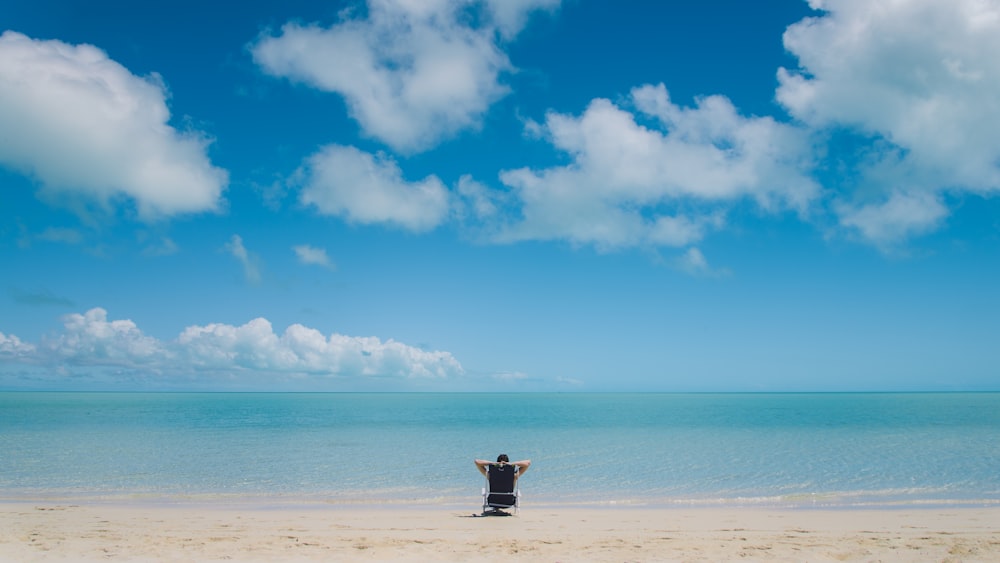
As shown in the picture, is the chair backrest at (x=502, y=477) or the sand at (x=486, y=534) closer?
the sand at (x=486, y=534)

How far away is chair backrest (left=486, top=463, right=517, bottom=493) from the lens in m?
15.6

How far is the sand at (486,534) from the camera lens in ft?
36.6

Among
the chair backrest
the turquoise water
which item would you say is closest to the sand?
the chair backrest

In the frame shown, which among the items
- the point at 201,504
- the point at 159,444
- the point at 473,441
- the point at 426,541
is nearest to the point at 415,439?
the point at 473,441

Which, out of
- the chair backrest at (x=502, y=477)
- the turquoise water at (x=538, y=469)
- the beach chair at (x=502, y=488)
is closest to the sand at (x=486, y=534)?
the beach chair at (x=502, y=488)

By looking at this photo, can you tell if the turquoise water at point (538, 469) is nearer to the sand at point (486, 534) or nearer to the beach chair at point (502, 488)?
the sand at point (486, 534)

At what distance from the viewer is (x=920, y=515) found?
53.7 feet

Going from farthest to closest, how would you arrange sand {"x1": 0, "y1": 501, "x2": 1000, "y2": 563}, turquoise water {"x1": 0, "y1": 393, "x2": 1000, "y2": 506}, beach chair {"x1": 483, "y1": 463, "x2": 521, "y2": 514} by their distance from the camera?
turquoise water {"x1": 0, "y1": 393, "x2": 1000, "y2": 506}, beach chair {"x1": 483, "y1": 463, "x2": 521, "y2": 514}, sand {"x1": 0, "y1": 501, "x2": 1000, "y2": 563}

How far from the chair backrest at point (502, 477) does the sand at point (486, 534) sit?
0.71m

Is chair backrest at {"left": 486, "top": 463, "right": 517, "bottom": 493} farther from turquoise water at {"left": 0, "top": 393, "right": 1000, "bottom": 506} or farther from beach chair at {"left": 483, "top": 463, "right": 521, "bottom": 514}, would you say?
turquoise water at {"left": 0, "top": 393, "right": 1000, "bottom": 506}

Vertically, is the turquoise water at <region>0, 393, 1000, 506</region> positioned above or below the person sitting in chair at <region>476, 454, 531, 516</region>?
below

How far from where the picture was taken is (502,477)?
15641 mm

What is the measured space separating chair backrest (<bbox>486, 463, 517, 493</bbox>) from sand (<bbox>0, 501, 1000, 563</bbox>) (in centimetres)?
71

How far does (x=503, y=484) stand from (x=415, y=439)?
2787 cm
